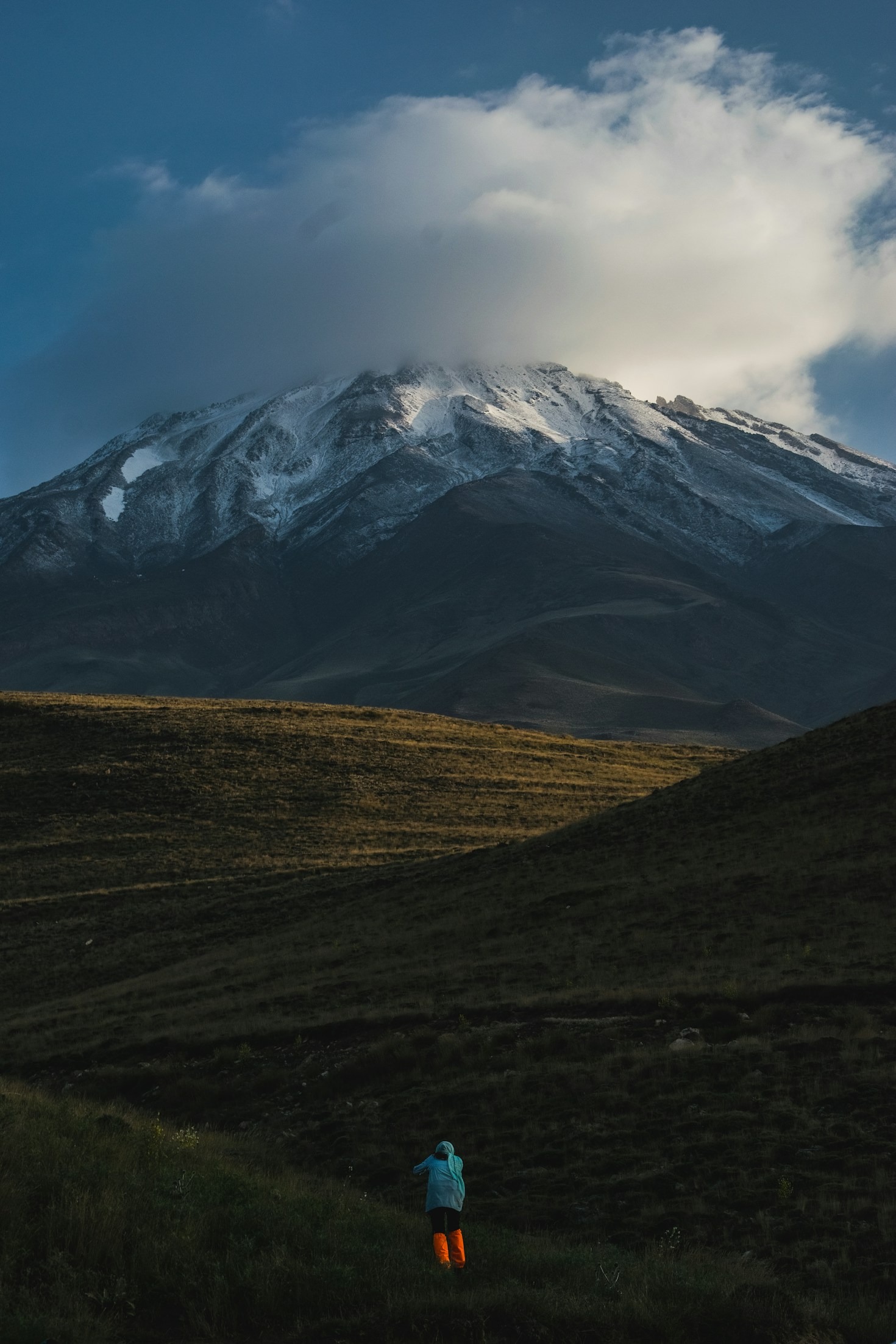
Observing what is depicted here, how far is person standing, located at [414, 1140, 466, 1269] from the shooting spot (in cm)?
1181

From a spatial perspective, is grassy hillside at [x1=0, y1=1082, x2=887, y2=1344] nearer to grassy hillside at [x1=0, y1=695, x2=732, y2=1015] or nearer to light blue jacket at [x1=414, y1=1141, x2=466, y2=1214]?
light blue jacket at [x1=414, y1=1141, x2=466, y2=1214]

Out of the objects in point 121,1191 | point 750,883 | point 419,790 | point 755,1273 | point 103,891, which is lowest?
point 755,1273

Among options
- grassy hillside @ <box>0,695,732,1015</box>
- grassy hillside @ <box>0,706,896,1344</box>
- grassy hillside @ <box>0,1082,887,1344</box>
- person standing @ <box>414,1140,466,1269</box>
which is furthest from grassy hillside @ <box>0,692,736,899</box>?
person standing @ <box>414,1140,466,1269</box>

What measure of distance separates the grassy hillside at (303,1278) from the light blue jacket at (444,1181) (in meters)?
0.59

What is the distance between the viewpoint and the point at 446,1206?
12.1 meters

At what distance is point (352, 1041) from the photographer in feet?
75.3

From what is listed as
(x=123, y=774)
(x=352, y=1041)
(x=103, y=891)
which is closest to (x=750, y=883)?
(x=352, y=1041)

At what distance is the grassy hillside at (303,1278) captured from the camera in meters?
10.0

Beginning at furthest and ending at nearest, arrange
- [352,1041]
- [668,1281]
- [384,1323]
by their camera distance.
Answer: [352,1041], [668,1281], [384,1323]

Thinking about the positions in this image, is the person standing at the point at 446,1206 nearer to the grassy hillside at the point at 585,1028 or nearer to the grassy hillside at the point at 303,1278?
the grassy hillside at the point at 303,1278

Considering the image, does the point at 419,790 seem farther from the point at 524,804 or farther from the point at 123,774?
the point at 123,774

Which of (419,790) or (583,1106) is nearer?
(583,1106)

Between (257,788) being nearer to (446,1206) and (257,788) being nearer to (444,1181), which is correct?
(444,1181)

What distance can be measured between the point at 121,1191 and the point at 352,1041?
10.8m
